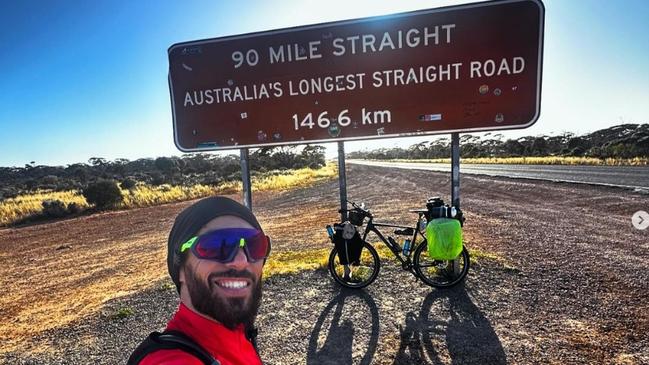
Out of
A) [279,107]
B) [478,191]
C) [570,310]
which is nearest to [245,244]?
[279,107]

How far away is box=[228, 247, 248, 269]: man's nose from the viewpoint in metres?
1.70

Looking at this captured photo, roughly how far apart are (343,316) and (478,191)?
47.4 ft

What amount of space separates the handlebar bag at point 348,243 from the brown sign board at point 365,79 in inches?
55.1

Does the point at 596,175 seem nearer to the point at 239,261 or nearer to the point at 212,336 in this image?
the point at 239,261

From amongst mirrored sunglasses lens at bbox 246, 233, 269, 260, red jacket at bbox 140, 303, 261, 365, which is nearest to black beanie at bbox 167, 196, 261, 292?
mirrored sunglasses lens at bbox 246, 233, 269, 260

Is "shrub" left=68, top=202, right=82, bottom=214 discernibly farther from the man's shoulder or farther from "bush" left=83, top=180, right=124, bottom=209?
the man's shoulder

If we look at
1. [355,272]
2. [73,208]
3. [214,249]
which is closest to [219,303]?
[214,249]

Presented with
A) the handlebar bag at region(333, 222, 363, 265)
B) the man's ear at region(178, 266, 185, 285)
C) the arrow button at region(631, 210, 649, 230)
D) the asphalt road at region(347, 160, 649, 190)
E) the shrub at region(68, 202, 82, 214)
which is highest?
the man's ear at region(178, 266, 185, 285)

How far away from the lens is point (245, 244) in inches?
70.2

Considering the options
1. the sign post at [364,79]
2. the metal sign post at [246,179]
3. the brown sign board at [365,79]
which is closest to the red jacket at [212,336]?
the metal sign post at [246,179]

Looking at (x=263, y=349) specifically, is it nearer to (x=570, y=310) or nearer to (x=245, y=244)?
(x=245, y=244)

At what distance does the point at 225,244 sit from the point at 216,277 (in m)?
0.16

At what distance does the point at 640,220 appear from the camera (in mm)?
8688

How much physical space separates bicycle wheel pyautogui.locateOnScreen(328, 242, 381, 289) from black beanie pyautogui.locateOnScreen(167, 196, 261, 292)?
3.49 meters
